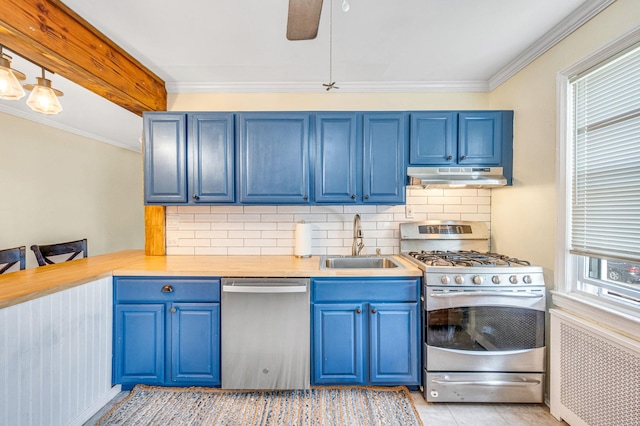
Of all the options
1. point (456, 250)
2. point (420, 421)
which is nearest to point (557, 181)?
point (456, 250)

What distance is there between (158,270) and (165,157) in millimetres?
1014

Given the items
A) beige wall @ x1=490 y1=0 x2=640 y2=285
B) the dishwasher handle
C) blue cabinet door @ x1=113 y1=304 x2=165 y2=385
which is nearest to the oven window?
beige wall @ x1=490 y1=0 x2=640 y2=285

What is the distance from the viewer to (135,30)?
189 centimetres

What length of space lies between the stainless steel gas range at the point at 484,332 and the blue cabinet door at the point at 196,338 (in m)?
1.59

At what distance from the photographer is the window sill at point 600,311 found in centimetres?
141

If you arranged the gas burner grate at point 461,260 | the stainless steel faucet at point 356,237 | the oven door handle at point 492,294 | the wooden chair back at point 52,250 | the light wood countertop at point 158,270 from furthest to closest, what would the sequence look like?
the stainless steel faucet at point 356,237 < the wooden chair back at point 52,250 < the gas burner grate at point 461,260 < the oven door handle at point 492,294 < the light wood countertop at point 158,270

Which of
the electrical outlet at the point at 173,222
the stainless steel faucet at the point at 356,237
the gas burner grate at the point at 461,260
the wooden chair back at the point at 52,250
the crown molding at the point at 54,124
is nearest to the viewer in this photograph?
the gas burner grate at the point at 461,260

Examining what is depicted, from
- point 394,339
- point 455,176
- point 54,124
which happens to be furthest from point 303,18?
point 54,124

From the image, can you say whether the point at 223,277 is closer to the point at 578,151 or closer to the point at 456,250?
the point at 456,250

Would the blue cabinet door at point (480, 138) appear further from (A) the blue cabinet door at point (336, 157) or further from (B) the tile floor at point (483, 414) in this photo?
(B) the tile floor at point (483, 414)

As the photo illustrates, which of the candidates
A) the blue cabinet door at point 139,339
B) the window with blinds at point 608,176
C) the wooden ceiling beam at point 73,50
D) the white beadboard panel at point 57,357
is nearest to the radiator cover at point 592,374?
the window with blinds at point 608,176

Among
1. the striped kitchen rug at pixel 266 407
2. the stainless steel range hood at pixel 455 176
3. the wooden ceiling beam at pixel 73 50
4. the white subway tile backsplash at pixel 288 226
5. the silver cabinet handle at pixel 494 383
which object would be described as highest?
the wooden ceiling beam at pixel 73 50

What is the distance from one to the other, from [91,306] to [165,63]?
2.00 meters

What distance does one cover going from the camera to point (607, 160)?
5.27 ft
